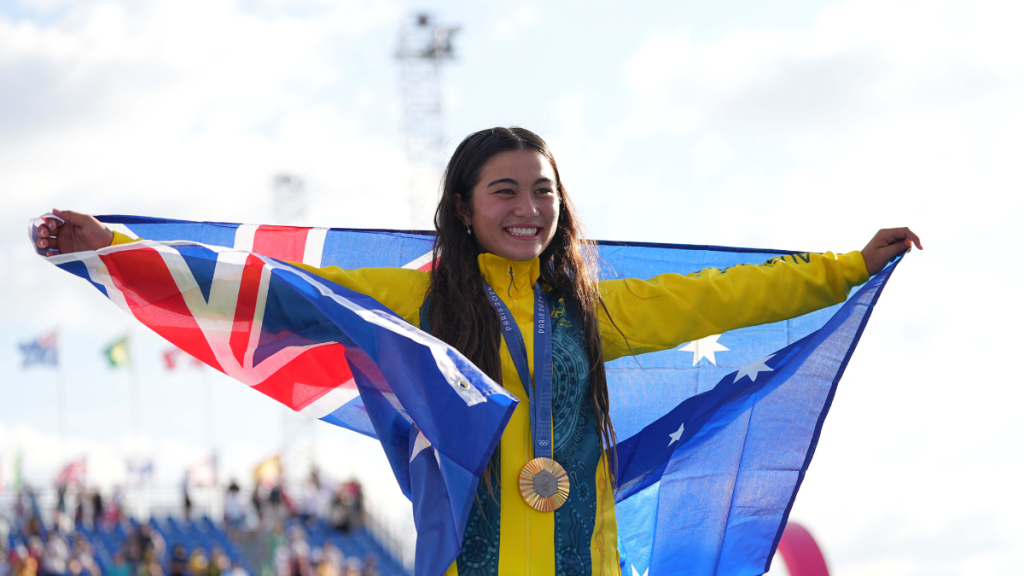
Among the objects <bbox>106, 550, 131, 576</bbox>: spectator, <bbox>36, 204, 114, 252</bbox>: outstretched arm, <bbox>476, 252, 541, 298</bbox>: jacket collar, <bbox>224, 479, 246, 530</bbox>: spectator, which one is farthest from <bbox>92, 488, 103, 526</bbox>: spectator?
<bbox>476, 252, 541, 298</bbox>: jacket collar

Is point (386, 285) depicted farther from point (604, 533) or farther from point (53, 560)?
point (53, 560)

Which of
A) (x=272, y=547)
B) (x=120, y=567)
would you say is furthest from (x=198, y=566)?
(x=272, y=547)

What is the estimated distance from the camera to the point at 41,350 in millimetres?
22562

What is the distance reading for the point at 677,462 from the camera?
3.38 m

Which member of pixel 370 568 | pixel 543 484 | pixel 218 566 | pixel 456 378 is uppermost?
pixel 456 378

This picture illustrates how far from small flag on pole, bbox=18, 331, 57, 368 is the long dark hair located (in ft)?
71.5

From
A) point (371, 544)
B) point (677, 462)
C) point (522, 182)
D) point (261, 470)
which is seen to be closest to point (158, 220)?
point (522, 182)

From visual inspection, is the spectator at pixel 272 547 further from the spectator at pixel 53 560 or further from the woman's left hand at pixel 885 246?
the woman's left hand at pixel 885 246

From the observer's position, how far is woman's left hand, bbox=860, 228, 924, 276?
3305 millimetres

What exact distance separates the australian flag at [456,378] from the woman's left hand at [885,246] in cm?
15

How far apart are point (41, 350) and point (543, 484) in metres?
22.5

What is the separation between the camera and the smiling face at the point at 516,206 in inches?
113

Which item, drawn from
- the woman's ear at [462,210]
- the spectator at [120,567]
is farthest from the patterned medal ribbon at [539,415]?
the spectator at [120,567]

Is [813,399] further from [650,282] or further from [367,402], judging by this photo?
[367,402]
